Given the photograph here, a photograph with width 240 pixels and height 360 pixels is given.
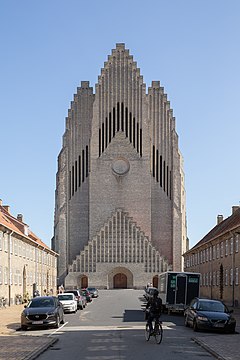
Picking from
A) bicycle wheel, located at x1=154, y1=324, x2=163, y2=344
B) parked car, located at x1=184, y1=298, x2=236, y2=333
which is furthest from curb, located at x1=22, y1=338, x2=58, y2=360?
parked car, located at x1=184, y1=298, x2=236, y2=333

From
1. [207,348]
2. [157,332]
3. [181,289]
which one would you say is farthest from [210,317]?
[181,289]

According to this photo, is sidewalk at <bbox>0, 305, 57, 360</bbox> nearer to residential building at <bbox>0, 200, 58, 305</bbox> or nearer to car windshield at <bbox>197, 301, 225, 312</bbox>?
car windshield at <bbox>197, 301, 225, 312</bbox>

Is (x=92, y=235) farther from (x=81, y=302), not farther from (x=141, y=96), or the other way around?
(x=81, y=302)

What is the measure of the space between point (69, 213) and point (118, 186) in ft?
33.0

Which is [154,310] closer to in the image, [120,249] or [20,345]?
[20,345]

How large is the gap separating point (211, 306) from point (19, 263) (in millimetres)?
33948

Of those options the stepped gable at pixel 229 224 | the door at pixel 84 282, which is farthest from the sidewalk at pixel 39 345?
the door at pixel 84 282

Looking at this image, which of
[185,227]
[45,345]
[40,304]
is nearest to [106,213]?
[185,227]

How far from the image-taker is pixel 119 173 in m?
115

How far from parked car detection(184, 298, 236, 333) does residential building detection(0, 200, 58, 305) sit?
23167mm

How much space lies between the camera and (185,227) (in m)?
121

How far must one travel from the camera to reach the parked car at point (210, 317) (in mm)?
25430

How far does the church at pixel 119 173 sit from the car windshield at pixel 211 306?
271ft

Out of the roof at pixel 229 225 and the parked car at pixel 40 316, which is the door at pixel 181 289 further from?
the parked car at pixel 40 316
